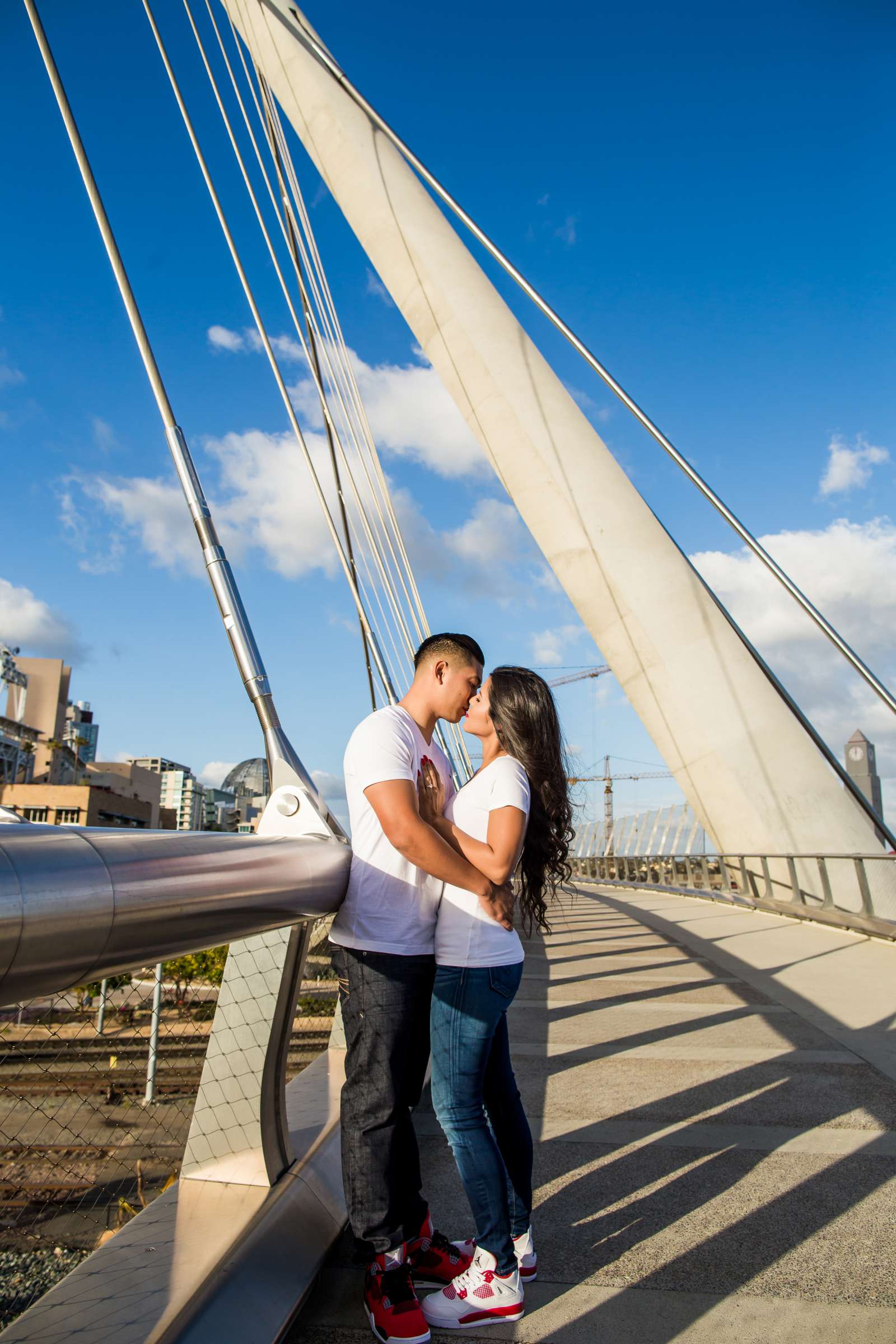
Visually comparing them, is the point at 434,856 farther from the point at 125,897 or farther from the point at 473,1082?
the point at 125,897

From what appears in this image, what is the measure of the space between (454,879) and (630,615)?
5.18 m

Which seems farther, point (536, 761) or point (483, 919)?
point (536, 761)

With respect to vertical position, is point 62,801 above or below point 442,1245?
above

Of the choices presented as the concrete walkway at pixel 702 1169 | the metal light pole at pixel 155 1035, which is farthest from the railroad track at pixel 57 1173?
the concrete walkway at pixel 702 1169

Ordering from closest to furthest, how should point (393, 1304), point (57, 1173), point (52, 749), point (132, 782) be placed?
point (393, 1304) < point (57, 1173) < point (52, 749) < point (132, 782)

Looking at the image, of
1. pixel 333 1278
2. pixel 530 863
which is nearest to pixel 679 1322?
pixel 333 1278

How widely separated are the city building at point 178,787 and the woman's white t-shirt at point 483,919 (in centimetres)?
13059

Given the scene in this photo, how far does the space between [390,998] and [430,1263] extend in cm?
60

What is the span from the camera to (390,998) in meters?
1.82

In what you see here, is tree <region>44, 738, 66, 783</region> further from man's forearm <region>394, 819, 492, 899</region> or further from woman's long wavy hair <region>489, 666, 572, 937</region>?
man's forearm <region>394, 819, 492, 899</region>

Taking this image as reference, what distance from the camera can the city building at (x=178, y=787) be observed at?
13477 centimetres

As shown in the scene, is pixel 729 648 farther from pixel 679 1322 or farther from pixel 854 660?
pixel 679 1322

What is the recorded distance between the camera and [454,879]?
178 cm

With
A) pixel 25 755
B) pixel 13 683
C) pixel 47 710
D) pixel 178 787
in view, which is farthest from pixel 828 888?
pixel 178 787
